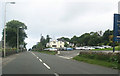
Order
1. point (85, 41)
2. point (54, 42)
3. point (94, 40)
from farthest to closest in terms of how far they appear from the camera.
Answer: point (54, 42) → point (85, 41) → point (94, 40)

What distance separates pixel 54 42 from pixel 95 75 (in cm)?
15446

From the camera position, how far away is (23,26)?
9956 cm

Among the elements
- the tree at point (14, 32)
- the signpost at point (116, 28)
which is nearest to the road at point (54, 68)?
the signpost at point (116, 28)

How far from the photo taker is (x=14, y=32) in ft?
279

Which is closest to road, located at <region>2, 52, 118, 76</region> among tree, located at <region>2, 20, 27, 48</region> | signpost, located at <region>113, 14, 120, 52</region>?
signpost, located at <region>113, 14, 120, 52</region>

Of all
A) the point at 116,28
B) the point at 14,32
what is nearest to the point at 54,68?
the point at 116,28

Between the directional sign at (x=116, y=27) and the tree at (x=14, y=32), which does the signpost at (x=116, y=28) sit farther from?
the tree at (x=14, y=32)

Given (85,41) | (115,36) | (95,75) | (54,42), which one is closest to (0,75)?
(95,75)

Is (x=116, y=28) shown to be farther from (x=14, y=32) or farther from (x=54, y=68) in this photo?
(x=14, y=32)

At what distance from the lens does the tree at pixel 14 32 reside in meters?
85.4

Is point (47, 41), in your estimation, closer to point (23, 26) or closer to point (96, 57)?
point (23, 26)

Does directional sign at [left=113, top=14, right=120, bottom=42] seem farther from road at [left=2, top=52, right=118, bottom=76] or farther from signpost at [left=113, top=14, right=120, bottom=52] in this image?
road at [left=2, top=52, right=118, bottom=76]

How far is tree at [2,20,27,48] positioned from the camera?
280 ft

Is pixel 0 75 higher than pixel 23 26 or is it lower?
lower
